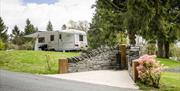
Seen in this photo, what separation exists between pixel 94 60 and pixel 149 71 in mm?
6905

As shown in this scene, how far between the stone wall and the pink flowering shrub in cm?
526

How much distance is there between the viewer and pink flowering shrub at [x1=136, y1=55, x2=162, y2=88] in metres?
14.7

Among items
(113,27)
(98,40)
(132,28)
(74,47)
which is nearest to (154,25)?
(132,28)

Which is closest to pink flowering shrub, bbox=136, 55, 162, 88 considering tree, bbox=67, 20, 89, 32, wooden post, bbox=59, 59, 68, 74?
wooden post, bbox=59, 59, 68, 74

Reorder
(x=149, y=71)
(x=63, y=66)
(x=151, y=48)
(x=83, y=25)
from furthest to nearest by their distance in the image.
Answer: (x=83, y=25), (x=151, y=48), (x=63, y=66), (x=149, y=71)

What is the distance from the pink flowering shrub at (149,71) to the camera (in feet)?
48.2

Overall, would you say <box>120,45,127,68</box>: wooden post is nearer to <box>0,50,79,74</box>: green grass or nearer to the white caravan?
<box>0,50,79,74</box>: green grass

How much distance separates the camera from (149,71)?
14.9 metres

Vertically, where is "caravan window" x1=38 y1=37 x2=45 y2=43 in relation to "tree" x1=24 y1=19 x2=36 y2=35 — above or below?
below

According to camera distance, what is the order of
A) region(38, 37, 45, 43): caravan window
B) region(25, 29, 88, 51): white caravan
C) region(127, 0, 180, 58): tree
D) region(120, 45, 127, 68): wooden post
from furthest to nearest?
region(38, 37, 45, 43): caravan window < region(25, 29, 88, 51): white caravan < region(127, 0, 180, 58): tree < region(120, 45, 127, 68): wooden post

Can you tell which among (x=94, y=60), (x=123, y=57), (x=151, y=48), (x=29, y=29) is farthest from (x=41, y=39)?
(x=29, y=29)

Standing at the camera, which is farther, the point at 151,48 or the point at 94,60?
the point at 151,48

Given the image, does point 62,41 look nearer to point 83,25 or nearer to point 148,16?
point 148,16

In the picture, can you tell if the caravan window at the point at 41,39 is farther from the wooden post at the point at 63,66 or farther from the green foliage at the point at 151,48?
the wooden post at the point at 63,66
